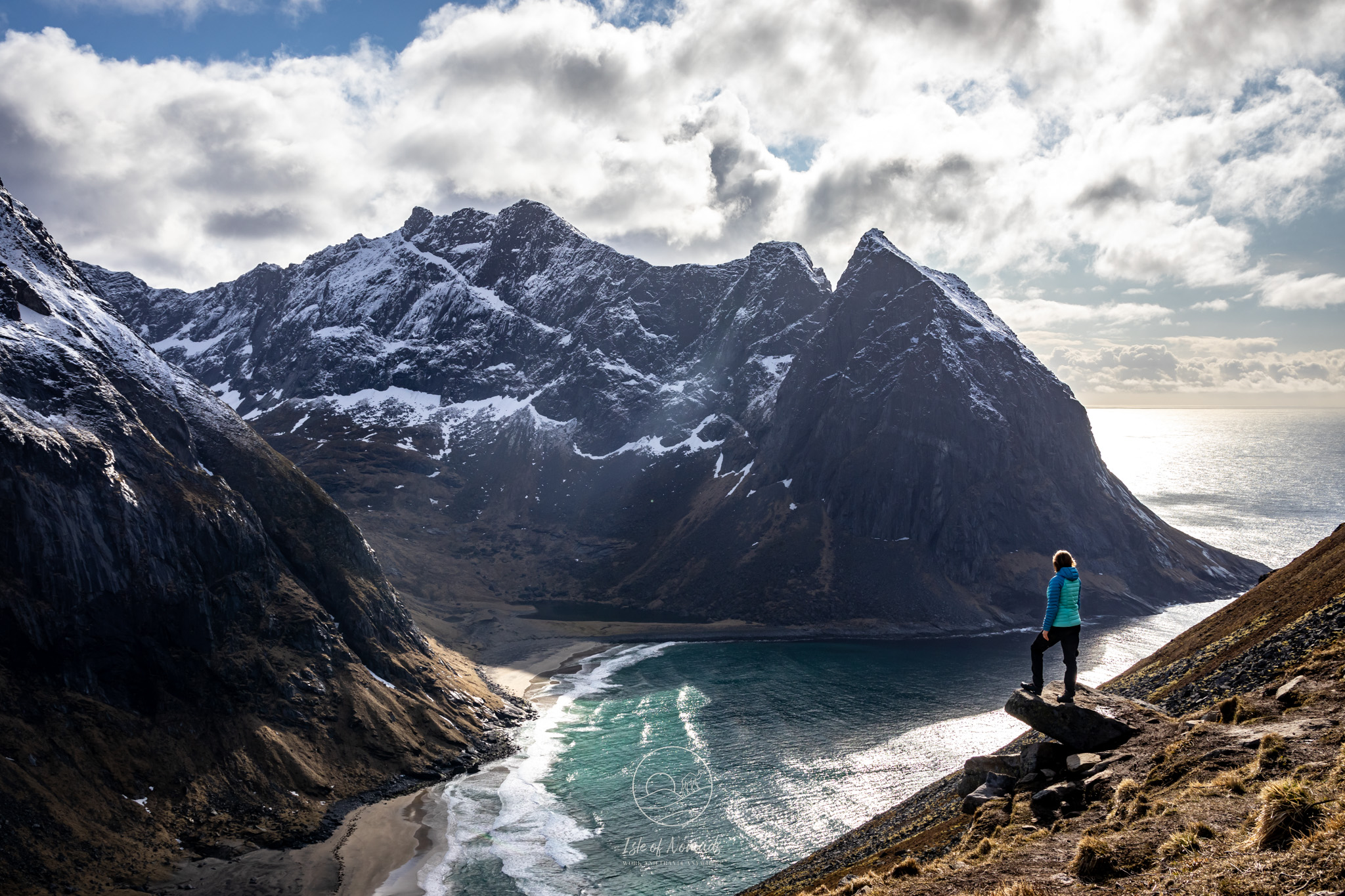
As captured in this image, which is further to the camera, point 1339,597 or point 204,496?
point 204,496

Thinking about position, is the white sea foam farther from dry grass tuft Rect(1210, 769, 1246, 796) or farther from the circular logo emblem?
dry grass tuft Rect(1210, 769, 1246, 796)

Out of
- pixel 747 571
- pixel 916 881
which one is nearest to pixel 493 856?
pixel 916 881

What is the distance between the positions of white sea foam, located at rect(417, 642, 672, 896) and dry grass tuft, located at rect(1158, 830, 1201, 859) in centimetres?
5798

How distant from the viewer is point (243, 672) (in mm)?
78688

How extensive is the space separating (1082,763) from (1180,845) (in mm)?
6877

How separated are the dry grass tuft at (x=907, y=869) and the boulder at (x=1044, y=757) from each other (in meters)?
4.93

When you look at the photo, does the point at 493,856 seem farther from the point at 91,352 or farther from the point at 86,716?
the point at 91,352

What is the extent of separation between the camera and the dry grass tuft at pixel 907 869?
2044 centimetres

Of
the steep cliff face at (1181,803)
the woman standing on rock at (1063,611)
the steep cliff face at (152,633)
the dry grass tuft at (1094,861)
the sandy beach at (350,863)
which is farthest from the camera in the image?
the steep cliff face at (152,633)

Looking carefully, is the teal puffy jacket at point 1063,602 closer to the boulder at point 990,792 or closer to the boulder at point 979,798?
the boulder at point 990,792

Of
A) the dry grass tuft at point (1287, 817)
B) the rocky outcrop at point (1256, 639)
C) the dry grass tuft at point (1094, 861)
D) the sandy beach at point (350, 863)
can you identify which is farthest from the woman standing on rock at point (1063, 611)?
the sandy beach at point (350, 863)

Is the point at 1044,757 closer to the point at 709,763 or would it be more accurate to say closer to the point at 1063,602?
the point at 1063,602

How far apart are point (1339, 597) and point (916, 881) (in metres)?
26.1

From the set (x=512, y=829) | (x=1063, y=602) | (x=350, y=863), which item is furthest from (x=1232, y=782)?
(x=512, y=829)
